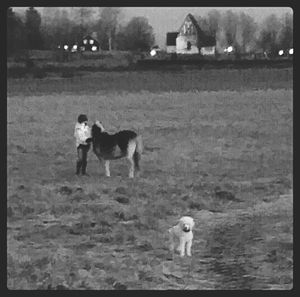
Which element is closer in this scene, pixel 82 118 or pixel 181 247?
pixel 181 247

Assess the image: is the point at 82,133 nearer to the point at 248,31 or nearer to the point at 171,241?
the point at 171,241

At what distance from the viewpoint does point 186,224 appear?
10.2ft

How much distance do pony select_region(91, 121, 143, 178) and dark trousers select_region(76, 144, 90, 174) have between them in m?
0.04

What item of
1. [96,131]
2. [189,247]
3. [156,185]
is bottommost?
[189,247]

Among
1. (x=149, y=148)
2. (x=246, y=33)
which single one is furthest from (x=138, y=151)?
(x=246, y=33)

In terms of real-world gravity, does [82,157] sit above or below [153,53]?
below

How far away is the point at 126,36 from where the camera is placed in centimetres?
331

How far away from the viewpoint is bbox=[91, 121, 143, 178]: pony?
10.6 feet

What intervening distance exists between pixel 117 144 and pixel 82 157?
0.15 m

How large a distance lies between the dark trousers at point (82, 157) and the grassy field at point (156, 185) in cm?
3

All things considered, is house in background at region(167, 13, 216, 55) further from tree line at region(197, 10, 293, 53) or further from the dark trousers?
the dark trousers

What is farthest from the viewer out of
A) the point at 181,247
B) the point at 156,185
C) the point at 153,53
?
the point at 153,53

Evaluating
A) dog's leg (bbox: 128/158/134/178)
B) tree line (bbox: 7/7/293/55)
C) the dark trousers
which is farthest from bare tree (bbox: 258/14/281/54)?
the dark trousers

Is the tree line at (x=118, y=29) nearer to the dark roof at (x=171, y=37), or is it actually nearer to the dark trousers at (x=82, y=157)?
the dark roof at (x=171, y=37)
